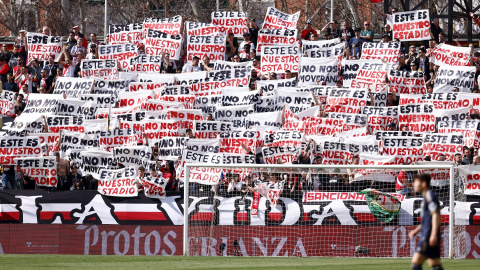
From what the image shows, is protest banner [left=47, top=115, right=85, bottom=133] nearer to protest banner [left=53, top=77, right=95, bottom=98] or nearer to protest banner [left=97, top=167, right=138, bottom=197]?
protest banner [left=53, top=77, right=95, bottom=98]

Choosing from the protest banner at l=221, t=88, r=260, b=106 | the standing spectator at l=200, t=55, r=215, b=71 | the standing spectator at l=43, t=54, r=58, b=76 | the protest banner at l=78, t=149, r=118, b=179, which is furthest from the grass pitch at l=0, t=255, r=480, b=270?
the standing spectator at l=43, t=54, r=58, b=76

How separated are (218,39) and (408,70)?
252 inches

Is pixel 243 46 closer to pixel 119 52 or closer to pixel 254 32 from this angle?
pixel 254 32

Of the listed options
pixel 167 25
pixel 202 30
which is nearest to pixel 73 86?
pixel 167 25

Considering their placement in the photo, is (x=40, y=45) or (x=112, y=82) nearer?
(x=112, y=82)

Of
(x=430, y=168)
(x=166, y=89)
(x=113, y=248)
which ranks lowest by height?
(x=113, y=248)

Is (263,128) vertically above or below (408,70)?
below

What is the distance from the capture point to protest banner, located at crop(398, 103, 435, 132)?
24.9 meters

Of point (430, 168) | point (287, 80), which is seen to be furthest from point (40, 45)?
point (430, 168)

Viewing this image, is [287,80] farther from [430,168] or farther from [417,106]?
[430,168]

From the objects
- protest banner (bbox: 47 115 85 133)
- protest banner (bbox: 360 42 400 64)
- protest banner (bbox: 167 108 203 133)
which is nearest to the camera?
protest banner (bbox: 167 108 203 133)

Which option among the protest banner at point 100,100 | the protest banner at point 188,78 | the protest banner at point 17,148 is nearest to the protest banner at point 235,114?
the protest banner at point 188,78

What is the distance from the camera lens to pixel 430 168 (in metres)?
19.9

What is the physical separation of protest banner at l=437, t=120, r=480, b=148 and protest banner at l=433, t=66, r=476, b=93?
2399 millimetres
